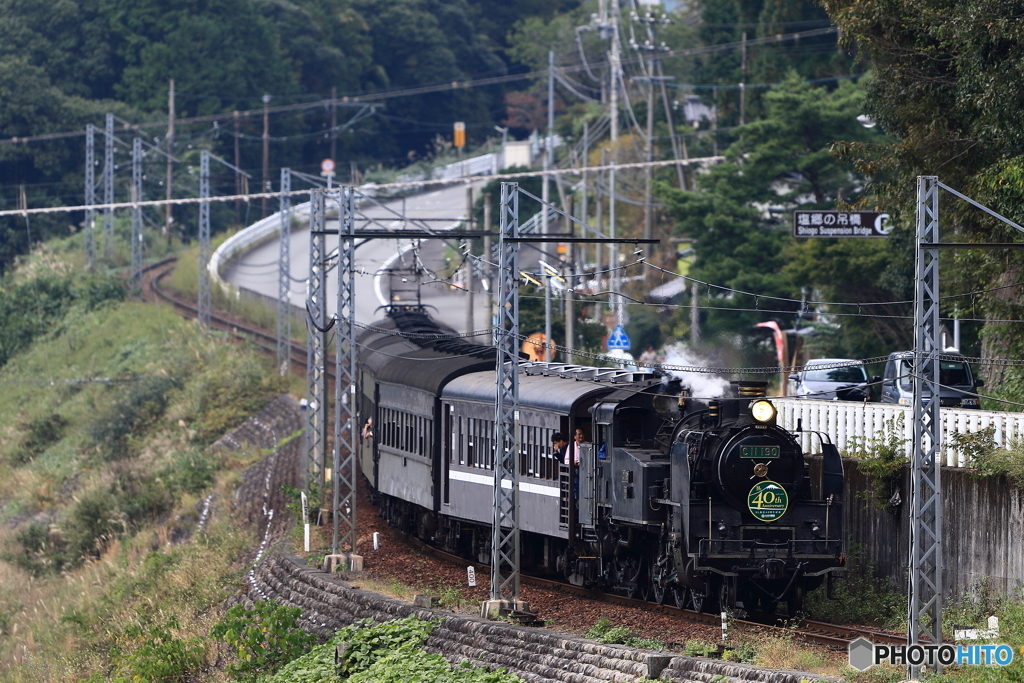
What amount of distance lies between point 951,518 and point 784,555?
3.17 metres

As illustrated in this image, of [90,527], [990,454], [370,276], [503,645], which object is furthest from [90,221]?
[990,454]

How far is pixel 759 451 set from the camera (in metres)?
17.6

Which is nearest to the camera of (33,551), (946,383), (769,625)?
(769,625)

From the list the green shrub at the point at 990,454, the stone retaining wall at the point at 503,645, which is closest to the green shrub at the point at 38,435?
the stone retaining wall at the point at 503,645

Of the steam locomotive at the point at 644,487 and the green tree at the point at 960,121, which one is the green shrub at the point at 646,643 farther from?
the green tree at the point at 960,121

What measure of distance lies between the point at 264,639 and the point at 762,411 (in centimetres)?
856

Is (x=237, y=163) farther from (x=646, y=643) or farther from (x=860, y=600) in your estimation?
(x=646, y=643)

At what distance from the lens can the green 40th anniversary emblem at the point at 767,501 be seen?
17.7 meters

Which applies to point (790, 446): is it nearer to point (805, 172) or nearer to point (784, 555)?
point (784, 555)

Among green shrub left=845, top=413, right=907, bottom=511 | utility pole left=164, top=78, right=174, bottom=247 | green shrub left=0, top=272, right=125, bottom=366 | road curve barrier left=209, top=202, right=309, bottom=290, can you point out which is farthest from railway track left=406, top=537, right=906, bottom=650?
utility pole left=164, top=78, right=174, bottom=247

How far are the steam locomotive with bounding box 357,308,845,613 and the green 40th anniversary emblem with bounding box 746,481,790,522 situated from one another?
0.01 metres

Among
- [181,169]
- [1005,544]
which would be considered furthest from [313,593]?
[181,169]

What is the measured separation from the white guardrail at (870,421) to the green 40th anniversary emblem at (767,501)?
260 centimetres

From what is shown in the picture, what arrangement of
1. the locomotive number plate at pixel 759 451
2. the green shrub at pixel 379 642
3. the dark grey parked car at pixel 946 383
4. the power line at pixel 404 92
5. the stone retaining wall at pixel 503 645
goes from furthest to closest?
the power line at pixel 404 92 < the dark grey parked car at pixel 946 383 < the green shrub at pixel 379 642 < the locomotive number plate at pixel 759 451 < the stone retaining wall at pixel 503 645
